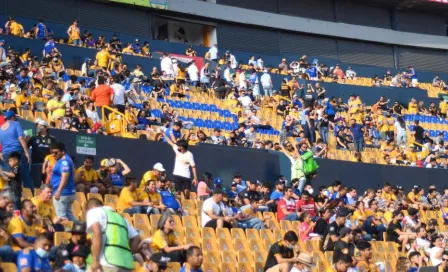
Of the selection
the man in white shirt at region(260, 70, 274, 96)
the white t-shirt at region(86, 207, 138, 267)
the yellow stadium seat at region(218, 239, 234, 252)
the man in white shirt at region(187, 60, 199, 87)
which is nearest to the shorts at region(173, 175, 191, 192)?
the yellow stadium seat at region(218, 239, 234, 252)

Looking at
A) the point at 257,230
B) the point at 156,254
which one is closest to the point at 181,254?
the point at 156,254

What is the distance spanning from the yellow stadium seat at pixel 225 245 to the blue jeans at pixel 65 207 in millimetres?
2152

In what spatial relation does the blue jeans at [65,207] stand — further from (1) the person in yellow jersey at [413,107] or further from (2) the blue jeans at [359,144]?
(1) the person in yellow jersey at [413,107]

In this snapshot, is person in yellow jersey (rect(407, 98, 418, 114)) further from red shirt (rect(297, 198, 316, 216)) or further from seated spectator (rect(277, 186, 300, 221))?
seated spectator (rect(277, 186, 300, 221))

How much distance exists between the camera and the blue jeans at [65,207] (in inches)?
479

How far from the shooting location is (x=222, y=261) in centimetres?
1304

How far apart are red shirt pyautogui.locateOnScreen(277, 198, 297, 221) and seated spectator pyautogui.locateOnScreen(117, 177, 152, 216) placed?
3.27m

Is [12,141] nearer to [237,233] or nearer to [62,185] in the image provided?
[62,185]

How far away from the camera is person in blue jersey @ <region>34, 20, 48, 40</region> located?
25312 mm

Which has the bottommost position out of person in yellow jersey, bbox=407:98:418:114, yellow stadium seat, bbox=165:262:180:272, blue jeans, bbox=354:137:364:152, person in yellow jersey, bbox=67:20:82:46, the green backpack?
yellow stadium seat, bbox=165:262:180:272

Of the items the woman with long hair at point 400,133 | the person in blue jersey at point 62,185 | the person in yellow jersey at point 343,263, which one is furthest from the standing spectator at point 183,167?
the woman with long hair at point 400,133

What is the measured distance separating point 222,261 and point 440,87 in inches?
938

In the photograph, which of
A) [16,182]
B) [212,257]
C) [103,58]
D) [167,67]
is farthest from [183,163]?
[167,67]

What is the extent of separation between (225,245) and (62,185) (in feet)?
8.70
